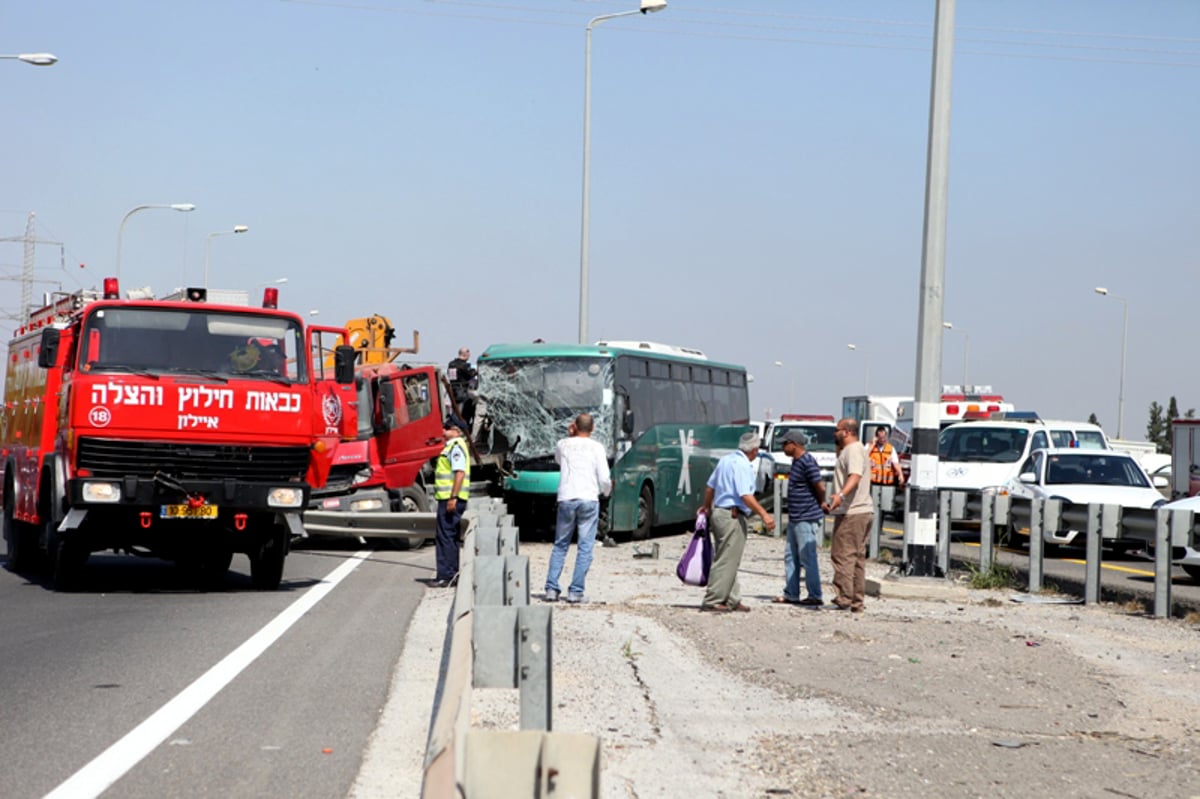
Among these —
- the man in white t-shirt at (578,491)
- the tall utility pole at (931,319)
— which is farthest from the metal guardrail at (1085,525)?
the man in white t-shirt at (578,491)

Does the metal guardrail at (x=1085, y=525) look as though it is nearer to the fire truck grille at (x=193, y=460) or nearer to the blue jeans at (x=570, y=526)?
the blue jeans at (x=570, y=526)

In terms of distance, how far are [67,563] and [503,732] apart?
499 inches

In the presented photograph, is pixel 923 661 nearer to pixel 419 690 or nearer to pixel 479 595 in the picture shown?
pixel 419 690

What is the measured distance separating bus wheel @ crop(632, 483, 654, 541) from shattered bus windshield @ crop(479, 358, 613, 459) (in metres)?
1.54

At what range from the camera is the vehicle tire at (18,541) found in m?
18.0

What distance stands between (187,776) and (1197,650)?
29.1 feet

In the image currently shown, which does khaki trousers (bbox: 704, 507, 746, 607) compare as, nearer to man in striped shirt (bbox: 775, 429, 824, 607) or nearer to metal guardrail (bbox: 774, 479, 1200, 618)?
man in striped shirt (bbox: 775, 429, 824, 607)

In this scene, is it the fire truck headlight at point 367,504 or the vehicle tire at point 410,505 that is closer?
the fire truck headlight at point 367,504

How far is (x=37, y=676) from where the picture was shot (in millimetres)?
9898

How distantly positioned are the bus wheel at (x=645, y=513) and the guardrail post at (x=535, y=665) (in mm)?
20873

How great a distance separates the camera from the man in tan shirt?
14.8 metres

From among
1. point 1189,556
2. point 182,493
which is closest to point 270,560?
point 182,493

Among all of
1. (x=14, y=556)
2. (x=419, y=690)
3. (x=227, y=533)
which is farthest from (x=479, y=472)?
(x=419, y=690)

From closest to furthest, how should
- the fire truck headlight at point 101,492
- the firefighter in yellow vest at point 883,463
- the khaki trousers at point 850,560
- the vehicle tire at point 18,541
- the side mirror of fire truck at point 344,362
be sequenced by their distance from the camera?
the fire truck headlight at point 101,492, the khaki trousers at point 850,560, the side mirror of fire truck at point 344,362, the vehicle tire at point 18,541, the firefighter in yellow vest at point 883,463
